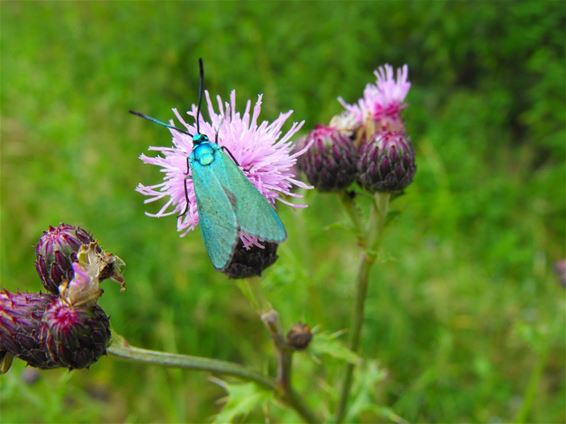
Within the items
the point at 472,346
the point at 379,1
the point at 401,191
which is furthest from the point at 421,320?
the point at 379,1

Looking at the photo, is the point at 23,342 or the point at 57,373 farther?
the point at 57,373

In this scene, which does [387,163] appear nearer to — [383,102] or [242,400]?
[383,102]

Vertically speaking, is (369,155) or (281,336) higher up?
(369,155)

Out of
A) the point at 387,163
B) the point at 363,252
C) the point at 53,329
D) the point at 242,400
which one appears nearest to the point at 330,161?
the point at 387,163

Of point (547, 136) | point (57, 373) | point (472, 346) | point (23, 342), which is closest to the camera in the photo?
point (23, 342)

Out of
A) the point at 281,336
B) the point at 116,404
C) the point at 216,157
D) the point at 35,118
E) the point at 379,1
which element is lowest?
the point at 116,404

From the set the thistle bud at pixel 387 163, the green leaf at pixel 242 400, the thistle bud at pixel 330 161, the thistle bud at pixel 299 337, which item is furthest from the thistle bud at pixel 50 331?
the thistle bud at pixel 387 163

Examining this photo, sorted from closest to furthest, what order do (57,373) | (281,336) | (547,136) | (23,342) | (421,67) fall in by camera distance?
(23,342), (281,336), (57,373), (547,136), (421,67)

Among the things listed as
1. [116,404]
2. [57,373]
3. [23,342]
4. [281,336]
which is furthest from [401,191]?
[57,373]

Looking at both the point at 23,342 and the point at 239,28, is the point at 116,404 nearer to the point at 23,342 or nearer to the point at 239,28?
the point at 23,342
